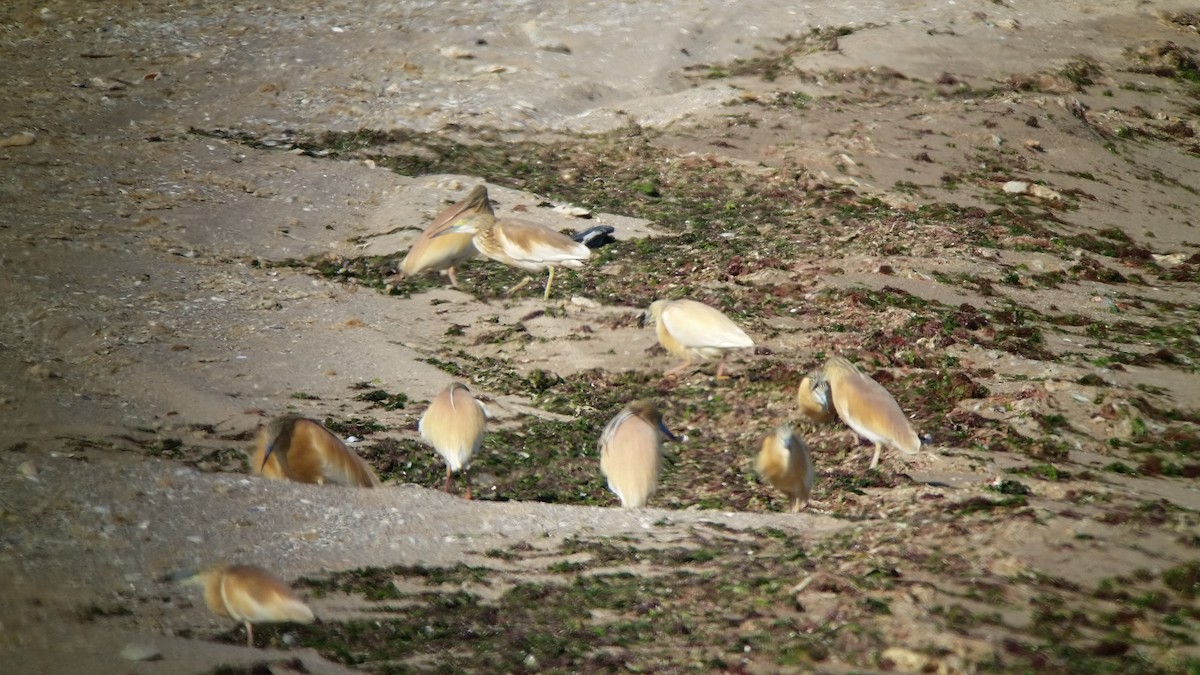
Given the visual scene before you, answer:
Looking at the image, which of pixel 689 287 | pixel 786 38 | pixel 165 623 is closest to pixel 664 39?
pixel 786 38

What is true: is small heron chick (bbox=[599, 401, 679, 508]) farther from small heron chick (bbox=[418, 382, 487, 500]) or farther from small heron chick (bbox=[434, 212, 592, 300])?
small heron chick (bbox=[434, 212, 592, 300])

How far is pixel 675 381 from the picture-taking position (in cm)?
771

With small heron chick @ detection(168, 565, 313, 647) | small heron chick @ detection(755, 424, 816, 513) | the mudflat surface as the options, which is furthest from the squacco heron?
small heron chick @ detection(168, 565, 313, 647)

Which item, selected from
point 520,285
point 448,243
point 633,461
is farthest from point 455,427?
point 520,285

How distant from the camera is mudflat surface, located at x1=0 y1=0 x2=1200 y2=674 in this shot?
4.60 metres

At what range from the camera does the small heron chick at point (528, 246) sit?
760cm

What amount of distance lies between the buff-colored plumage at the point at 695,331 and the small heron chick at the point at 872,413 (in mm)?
680

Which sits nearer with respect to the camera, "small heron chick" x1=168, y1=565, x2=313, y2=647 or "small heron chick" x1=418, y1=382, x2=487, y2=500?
"small heron chick" x1=168, y1=565, x2=313, y2=647

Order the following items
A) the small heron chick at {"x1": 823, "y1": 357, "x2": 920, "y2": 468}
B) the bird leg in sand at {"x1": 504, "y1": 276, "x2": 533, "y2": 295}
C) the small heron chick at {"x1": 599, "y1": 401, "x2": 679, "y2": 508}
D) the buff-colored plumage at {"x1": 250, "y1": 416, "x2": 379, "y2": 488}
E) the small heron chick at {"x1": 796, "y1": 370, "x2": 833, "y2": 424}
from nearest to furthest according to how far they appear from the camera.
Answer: the buff-colored plumage at {"x1": 250, "y1": 416, "x2": 379, "y2": 488}
the small heron chick at {"x1": 599, "y1": 401, "x2": 679, "y2": 508}
the small heron chick at {"x1": 823, "y1": 357, "x2": 920, "y2": 468}
the small heron chick at {"x1": 796, "y1": 370, "x2": 833, "y2": 424}
the bird leg in sand at {"x1": 504, "y1": 276, "x2": 533, "y2": 295}

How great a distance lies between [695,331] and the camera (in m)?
6.87

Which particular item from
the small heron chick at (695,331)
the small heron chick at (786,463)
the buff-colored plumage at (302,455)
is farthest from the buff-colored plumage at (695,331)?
the buff-colored plumage at (302,455)

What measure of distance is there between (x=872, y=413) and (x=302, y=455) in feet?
8.78

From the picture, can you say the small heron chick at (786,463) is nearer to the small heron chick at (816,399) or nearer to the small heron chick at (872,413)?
the small heron chick at (872,413)

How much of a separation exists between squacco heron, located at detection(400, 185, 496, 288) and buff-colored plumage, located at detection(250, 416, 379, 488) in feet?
8.15
